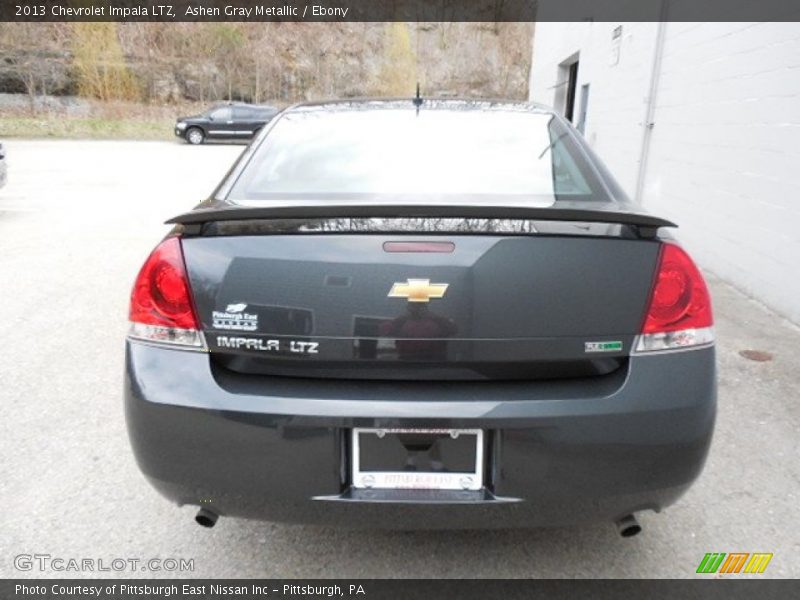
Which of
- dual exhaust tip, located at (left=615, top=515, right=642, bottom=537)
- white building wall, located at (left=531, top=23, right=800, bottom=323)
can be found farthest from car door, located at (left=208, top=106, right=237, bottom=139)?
dual exhaust tip, located at (left=615, top=515, right=642, bottom=537)

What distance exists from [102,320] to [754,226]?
5.16 meters

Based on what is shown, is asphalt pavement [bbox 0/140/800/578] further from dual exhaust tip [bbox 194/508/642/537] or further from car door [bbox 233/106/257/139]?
car door [bbox 233/106/257/139]

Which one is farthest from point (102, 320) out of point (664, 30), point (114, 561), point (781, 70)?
point (664, 30)

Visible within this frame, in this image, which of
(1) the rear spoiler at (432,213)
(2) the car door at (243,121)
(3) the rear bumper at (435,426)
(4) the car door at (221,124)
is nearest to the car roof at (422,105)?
(1) the rear spoiler at (432,213)

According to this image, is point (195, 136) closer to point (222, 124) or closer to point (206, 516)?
point (222, 124)

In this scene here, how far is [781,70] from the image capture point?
480cm

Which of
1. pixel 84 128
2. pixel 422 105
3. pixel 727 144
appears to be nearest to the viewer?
pixel 422 105

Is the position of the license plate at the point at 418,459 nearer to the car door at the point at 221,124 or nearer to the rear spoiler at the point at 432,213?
the rear spoiler at the point at 432,213

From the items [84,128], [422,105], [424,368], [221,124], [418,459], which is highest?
[422,105]

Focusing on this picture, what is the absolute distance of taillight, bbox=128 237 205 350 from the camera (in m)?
1.80

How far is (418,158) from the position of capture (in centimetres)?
242

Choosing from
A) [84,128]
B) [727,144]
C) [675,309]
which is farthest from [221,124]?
[675,309]

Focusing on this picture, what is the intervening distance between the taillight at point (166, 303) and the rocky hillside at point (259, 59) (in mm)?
34731

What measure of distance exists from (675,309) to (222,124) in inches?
998
